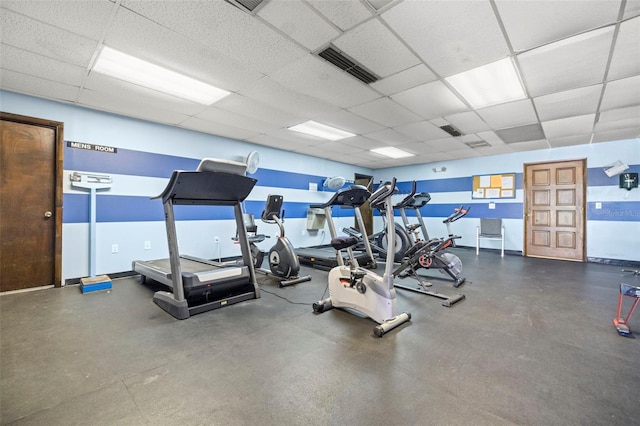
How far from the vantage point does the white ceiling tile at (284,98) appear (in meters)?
3.38

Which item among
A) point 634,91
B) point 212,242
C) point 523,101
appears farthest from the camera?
point 212,242

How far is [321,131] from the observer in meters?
5.34

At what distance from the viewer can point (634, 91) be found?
3.41 meters

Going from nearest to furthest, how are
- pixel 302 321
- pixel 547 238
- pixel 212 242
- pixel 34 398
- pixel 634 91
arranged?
pixel 34 398 < pixel 302 321 < pixel 634 91 < pixel 212 242 < pixel 547 238

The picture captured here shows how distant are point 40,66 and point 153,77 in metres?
1.06


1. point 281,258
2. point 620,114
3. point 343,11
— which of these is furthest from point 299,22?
point 620,114

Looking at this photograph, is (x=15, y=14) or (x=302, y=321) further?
(x=302, y=321)

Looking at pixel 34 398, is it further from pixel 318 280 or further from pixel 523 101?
pixel 523 101

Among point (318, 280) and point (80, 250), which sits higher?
point (80, 250)

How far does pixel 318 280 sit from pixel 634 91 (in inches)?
192

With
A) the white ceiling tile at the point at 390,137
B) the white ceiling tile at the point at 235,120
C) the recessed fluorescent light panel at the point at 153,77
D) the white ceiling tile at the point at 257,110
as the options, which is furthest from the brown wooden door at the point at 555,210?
the recessed fluorescent light panel at the point at 153,77

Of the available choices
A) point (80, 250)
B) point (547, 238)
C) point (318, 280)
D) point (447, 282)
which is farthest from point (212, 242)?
point (547, 238)

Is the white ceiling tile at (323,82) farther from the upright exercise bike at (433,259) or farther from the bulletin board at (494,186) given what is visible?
the bulletin board at (494,186)

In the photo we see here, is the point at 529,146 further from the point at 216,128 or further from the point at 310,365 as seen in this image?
the point at 310,365
